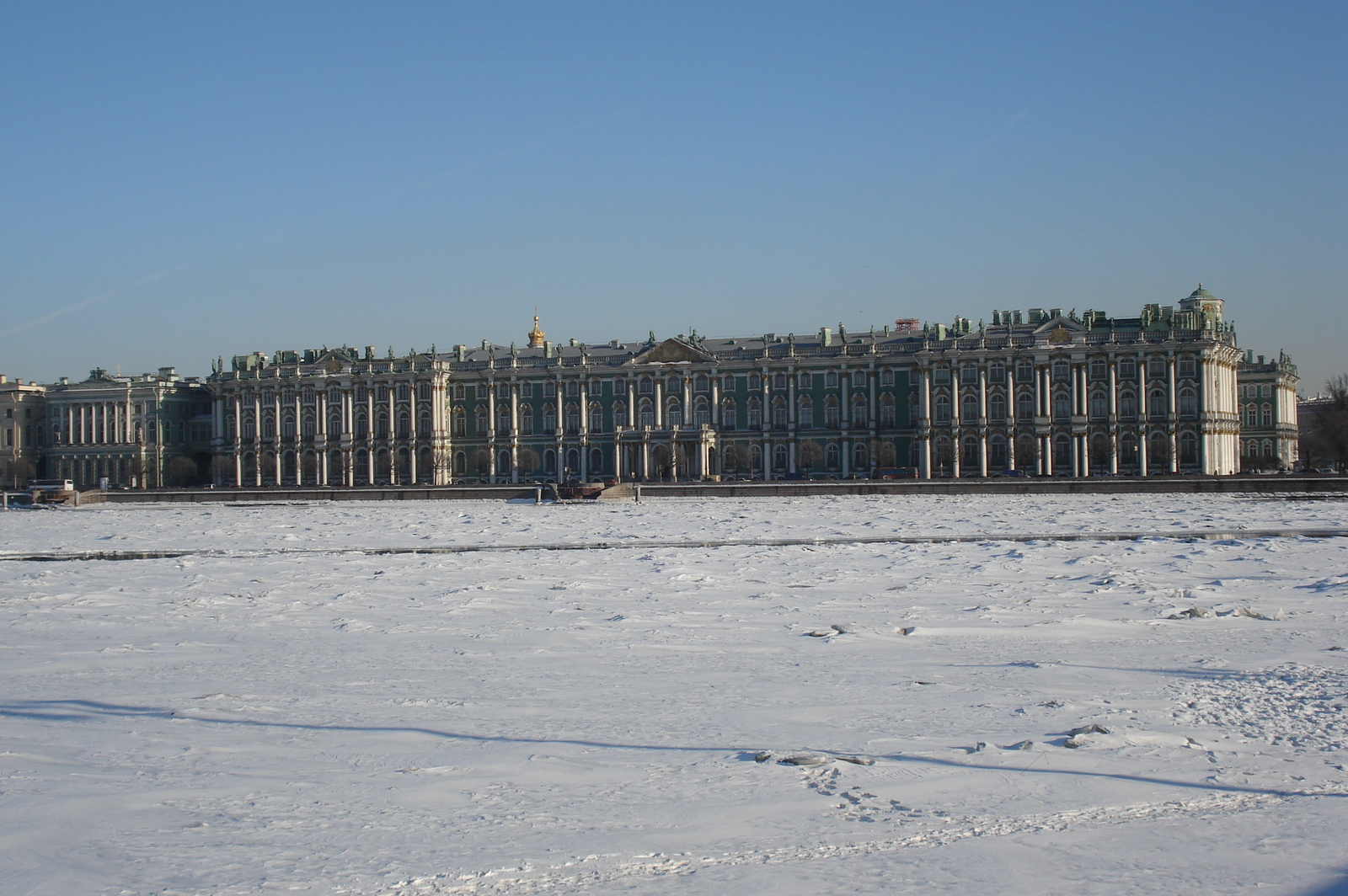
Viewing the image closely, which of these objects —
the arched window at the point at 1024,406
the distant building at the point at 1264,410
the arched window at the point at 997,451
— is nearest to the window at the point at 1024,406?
the arched window at the point at 1024,406

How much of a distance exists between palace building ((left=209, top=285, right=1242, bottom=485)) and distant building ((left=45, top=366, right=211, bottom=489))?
5.16 metres

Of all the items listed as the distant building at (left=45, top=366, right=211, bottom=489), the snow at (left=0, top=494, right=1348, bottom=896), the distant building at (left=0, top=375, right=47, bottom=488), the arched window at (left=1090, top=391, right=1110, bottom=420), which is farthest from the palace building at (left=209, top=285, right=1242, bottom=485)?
the snow at (left=0, top=494, right=1348, bottom=896)

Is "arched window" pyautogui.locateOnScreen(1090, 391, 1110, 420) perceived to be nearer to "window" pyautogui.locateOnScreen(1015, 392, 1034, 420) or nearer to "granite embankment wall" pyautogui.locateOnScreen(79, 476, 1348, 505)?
"window" pyautogui.locateOnScreen(1015, 392, 1034, 420)

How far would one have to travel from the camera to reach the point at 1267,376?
3322 inches

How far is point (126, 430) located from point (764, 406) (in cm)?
A: 4820

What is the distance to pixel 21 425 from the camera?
95.7 meters

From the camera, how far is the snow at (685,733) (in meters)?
6.77

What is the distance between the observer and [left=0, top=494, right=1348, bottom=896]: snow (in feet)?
22.2

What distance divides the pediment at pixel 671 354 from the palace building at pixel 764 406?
0.33ft

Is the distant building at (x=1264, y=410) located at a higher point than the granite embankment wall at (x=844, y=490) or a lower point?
higher

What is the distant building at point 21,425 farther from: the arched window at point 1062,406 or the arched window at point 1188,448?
the arched window at point 1188,448

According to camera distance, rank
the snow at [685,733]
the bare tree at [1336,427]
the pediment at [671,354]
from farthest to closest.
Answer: the pediment at [671,354] → the bare tree at [1336,427] → the snow at [685,733]

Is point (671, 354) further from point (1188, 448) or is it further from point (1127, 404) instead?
point (1188, 448)

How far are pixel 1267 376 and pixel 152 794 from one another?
88183 millimetres
